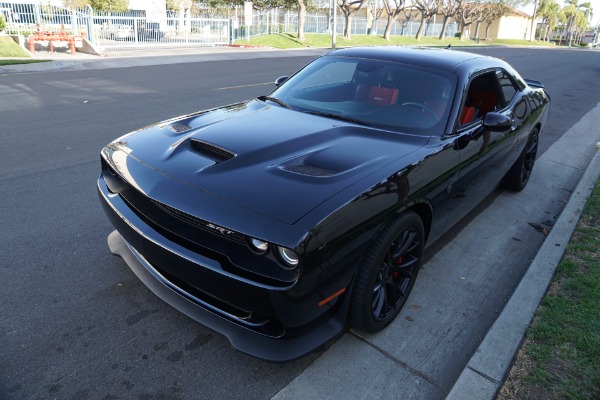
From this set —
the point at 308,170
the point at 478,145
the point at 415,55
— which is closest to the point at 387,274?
the point at 308,170

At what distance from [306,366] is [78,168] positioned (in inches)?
159

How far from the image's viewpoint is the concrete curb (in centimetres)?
252

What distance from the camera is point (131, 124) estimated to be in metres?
7.55

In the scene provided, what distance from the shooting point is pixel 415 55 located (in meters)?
4.04

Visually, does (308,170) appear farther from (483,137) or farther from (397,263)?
(483,137)

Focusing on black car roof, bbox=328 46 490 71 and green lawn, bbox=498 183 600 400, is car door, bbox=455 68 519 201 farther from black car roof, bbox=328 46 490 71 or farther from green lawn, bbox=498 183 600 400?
green lawn, bbox=498 183 600 400

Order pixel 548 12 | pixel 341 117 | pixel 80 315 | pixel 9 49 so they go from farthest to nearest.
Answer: pixel 548 12, pixel 9 49, pixel 341 117, pixel 80 315

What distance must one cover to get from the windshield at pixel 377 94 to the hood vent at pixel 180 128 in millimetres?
957

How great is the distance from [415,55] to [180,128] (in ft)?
6.96

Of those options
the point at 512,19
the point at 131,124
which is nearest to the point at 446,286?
the point at 131,124

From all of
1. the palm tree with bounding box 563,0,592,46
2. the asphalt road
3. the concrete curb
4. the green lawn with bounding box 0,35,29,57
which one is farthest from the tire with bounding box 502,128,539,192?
the palm tree with bounding box 563,0,592,46

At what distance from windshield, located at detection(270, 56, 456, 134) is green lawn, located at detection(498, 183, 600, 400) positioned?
1470 mm

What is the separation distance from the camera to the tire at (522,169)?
5262mm

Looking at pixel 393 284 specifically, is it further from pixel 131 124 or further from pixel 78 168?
pixel 131 124
